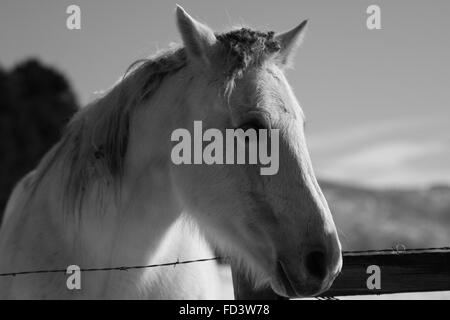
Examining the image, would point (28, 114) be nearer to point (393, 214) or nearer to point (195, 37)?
point (195, 37)

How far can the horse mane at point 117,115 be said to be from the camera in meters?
3.96

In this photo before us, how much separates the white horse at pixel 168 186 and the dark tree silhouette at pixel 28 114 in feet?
93.8

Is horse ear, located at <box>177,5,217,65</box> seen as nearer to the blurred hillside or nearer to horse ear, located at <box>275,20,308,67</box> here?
horse ear, located at <box>275,20,308,67</box>

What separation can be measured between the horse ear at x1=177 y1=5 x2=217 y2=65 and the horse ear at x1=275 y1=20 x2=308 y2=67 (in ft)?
1.66

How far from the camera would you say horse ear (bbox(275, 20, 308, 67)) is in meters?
4.25

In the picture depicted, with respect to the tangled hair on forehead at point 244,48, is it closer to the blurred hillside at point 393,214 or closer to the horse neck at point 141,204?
the horse neck at point 141,204

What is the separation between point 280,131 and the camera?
3.58 m

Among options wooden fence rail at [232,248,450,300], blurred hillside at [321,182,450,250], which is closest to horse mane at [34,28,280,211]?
wooden fence rail at [232,248,450,300]

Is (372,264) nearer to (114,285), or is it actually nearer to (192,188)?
(192,188)

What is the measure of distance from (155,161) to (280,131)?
862 mm

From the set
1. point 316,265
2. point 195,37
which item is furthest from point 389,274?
point 195,37

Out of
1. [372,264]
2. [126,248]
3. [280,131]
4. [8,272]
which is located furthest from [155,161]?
[372,264]

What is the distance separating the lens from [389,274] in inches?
173

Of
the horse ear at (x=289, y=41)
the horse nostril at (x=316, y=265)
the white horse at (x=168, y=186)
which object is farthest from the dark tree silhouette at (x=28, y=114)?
the horse nostril at (x=316, y=265)
